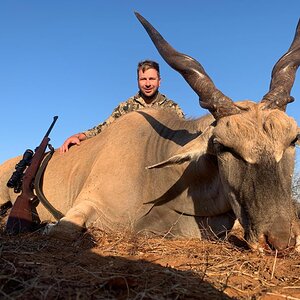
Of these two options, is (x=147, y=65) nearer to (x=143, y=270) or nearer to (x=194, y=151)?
(x=194, y=151)

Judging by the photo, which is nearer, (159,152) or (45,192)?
(159,152)

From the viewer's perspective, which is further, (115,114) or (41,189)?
(115,114)

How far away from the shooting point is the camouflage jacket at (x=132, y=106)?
6.68 meters

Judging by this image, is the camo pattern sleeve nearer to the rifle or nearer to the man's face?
the man's face

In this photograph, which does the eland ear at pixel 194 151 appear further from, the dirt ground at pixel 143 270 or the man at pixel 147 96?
the man at pixel 147 96

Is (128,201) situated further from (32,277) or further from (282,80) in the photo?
(32,277)

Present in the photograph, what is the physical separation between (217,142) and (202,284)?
5.52 feet

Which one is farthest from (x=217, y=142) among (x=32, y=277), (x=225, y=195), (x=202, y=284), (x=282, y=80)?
(x=32, y=277)

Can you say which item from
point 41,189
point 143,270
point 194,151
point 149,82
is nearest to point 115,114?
point 149,82

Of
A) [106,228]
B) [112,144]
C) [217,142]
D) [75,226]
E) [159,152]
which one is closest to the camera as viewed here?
[217,142]

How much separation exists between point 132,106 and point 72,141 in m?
1.13

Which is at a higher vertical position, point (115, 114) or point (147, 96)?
point (147, 96)

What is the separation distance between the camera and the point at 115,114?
6941 mm

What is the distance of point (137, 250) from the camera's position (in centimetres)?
348
